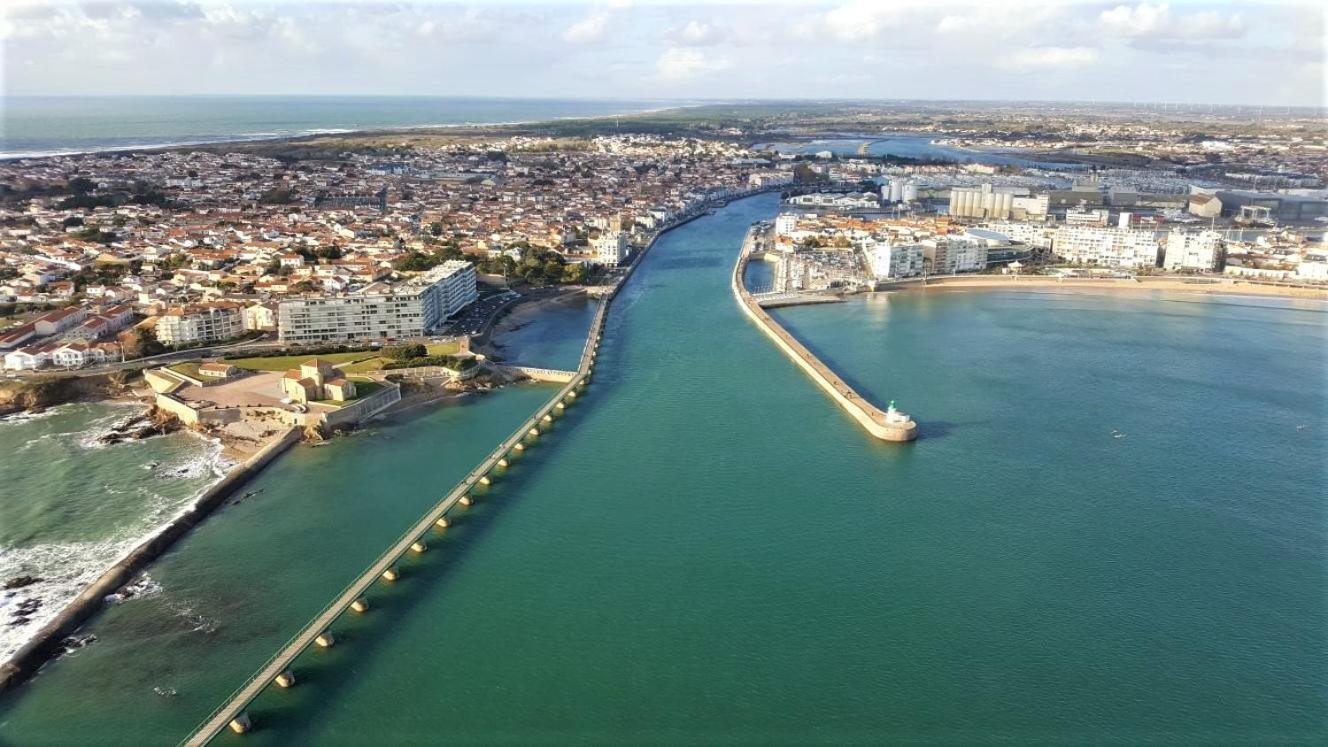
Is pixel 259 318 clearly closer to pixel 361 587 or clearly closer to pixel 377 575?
pixel 377 575

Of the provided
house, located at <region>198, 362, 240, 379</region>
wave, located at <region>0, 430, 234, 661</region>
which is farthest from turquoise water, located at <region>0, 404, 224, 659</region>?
house, located at <region>198, 362, 240, 379</region>

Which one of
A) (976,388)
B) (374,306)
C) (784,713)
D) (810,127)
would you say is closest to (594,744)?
(784,713)

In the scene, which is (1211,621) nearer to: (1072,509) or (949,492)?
(1072,509)

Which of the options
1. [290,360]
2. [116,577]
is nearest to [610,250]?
[290,360]

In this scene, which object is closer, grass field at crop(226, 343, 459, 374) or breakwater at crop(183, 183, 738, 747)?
breakwater at crop(183, 183, 738, 747)

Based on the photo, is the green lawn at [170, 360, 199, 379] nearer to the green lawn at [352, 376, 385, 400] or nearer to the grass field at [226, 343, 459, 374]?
the grass field at [226, 343, 459, 374]

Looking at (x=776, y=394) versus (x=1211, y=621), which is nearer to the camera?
(x=1211, y=621)

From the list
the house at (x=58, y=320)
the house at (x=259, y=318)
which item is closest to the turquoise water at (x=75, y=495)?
the house at (x=58, y=320)
